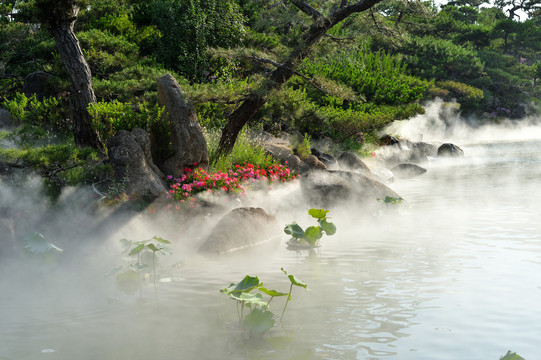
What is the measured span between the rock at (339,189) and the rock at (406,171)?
6072 mm

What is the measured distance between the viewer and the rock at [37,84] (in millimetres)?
14633

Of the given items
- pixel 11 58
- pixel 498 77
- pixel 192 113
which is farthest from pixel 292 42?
pixel 498 77

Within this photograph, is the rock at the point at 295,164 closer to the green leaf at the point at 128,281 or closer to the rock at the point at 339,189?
the rock at the point at 339,189

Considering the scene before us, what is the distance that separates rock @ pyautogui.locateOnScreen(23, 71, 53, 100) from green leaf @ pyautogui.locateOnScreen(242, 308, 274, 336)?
11.7m

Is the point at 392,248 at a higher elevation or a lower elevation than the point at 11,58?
lower

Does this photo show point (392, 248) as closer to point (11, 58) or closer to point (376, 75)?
point (11, 58)

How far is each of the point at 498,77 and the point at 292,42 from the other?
106 feet

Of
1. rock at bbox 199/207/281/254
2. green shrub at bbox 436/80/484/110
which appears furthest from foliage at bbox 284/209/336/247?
green shrub at bbox 436/80/484/110

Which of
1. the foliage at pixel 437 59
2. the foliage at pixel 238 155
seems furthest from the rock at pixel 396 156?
the foliage at pixel 437 59

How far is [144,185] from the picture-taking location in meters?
9.02

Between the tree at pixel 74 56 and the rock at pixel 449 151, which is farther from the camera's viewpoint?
the rock at pixel 449 151

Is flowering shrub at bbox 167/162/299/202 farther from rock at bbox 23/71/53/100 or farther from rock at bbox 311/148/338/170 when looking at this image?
rock at bbox 23/71/53/100

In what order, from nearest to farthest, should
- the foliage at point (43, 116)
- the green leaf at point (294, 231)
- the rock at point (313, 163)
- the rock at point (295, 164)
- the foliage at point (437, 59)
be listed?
the green leaf at point (294, 231)
the foliage at point (43, 116)
the rock at point (295, 164)
the rock at point (313, 163)
the foliage at point (437, 59)

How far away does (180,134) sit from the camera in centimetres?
1016
